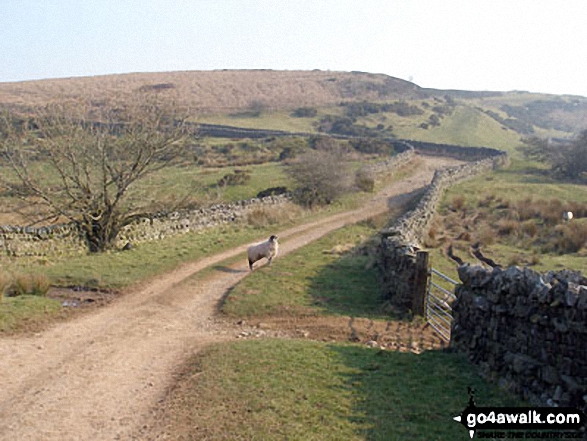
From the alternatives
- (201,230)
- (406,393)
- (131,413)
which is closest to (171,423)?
(131,413)

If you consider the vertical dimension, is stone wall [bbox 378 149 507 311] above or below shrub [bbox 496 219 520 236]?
above

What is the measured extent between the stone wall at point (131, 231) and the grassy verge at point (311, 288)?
576cm

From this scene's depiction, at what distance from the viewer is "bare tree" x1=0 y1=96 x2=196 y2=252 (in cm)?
1956

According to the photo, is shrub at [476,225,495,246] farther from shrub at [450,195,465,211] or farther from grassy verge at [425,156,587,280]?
shrub at [450,195,465,211]

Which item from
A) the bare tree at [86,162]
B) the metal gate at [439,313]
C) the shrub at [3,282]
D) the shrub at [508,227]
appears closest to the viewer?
the metal gate at [439,313]

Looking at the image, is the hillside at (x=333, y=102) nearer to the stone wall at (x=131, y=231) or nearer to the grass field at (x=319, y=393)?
the stone wall at (x=131, y=231)

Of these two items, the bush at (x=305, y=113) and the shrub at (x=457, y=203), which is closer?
the shrub at (x=457, y=203)

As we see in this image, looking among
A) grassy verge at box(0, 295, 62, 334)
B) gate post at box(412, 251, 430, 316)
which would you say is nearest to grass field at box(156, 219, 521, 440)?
gate post at box(412, 251, 430, 316)

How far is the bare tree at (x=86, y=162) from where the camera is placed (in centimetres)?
1956

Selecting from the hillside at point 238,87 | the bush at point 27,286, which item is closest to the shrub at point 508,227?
the bush at point 27,286

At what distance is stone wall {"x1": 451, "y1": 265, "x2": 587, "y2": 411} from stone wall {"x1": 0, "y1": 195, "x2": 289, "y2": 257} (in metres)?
14.0

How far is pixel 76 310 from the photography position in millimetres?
13383

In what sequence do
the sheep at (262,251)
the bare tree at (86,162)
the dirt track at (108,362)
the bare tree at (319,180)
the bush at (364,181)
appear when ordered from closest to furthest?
the dirt track at (108,362) → the sheep at (262,251) → the bare tree at (86,162) → the bare tree at (319,180) → the bush at (364,181)

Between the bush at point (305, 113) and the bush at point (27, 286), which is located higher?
the bush at point (305, 113)
